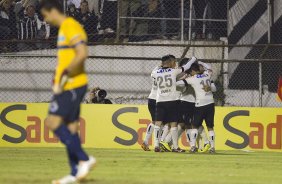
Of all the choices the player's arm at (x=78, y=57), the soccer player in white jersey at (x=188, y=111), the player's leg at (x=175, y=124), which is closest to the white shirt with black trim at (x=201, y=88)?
the soccer player in white jersey at (x=188, y=111)

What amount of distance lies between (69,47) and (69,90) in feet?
1.98

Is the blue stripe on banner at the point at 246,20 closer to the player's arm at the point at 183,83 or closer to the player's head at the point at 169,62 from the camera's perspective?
the player's arm at the point at 183,83

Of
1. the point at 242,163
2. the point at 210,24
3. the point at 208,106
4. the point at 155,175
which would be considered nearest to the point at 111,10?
the point at 210,24

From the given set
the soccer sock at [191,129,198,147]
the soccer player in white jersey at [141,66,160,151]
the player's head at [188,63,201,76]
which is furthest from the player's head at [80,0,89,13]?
the soccer sock at [191,129,198,147]

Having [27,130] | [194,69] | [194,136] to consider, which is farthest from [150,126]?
[27,130]

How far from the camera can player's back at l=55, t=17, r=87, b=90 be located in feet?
36.7

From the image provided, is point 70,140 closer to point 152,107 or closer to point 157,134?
point 157,134

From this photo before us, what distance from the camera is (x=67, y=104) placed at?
1110 cm

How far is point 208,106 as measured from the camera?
2228 centimetres

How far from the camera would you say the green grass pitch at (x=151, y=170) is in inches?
504

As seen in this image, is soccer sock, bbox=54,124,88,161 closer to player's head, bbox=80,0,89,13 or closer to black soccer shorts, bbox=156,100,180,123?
black soccer shorts, bbox=156,100,180,123

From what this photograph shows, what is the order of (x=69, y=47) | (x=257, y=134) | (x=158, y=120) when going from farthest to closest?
(x=257, y=134)
(x=158, y=120)
(x=69, y=47)

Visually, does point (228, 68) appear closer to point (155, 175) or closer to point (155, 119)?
point (155, 119)

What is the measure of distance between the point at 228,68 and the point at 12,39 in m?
6.69
